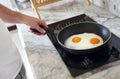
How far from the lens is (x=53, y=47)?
94 centimetres

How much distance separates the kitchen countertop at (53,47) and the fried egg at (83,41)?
3.3 inches

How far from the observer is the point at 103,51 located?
81 centimetres

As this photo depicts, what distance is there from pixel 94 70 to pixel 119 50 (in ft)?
0.50

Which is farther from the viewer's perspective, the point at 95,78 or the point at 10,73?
the point at 10,73

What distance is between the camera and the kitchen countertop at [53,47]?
0.74 m

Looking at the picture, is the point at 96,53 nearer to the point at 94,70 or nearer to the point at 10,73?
the point at 94,70

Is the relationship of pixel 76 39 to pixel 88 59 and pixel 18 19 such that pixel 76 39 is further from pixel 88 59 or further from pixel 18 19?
pixel 18 19

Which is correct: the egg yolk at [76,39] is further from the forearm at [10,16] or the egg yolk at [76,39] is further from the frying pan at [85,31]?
the forearm at [10,16]

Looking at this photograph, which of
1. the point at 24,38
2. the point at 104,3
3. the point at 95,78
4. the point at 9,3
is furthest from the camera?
the point at 9,3

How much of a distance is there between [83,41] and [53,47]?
164 millimetres

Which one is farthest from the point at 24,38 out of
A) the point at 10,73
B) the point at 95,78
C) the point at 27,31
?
the point at 95,78

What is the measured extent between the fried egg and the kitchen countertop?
3.3 inches

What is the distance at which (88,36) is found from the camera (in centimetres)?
91

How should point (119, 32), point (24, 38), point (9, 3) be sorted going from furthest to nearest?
point (9, 3) → point (24, 38) → point (119, 32)
